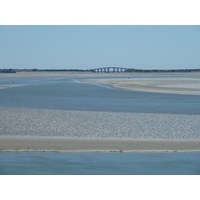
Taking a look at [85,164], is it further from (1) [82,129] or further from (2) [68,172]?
Answer: (1) [82,129]

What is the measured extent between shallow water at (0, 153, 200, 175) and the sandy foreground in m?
0.55

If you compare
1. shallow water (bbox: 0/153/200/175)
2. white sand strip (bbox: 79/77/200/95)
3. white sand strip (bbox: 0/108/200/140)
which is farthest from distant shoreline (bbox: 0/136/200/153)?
white sand strip (bbox: 79/77/200/95)

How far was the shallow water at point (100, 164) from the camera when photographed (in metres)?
11.4

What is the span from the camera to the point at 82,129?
650 inches

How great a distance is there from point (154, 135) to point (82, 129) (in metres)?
2.81

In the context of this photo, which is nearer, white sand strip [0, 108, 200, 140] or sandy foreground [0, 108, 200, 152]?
sandy foreground [0, 108, 200, 152]

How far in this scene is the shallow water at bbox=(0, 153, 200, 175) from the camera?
1144 cm

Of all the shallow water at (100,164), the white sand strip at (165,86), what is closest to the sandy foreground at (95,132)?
the shallow water at (100,164)

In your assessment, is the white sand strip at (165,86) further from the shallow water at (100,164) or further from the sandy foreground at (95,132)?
the shallow water at (100,164)

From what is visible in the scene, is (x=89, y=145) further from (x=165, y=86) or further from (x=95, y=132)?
(x=165, y=86)

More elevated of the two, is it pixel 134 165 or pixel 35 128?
pixel 35 128

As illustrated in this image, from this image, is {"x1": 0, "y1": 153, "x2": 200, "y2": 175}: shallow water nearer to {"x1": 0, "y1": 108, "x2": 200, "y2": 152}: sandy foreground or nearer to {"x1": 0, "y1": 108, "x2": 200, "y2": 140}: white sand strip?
{"x1": 0, "y1": 108, "x2": 200, "y2": 152}: sandy foreground

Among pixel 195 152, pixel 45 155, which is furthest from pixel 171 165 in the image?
pixel 45 155

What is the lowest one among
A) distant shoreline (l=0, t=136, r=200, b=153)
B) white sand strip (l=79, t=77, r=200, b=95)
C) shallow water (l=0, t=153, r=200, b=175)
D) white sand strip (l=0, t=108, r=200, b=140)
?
shallow water (l=0, t=153, r=200, b=175)
